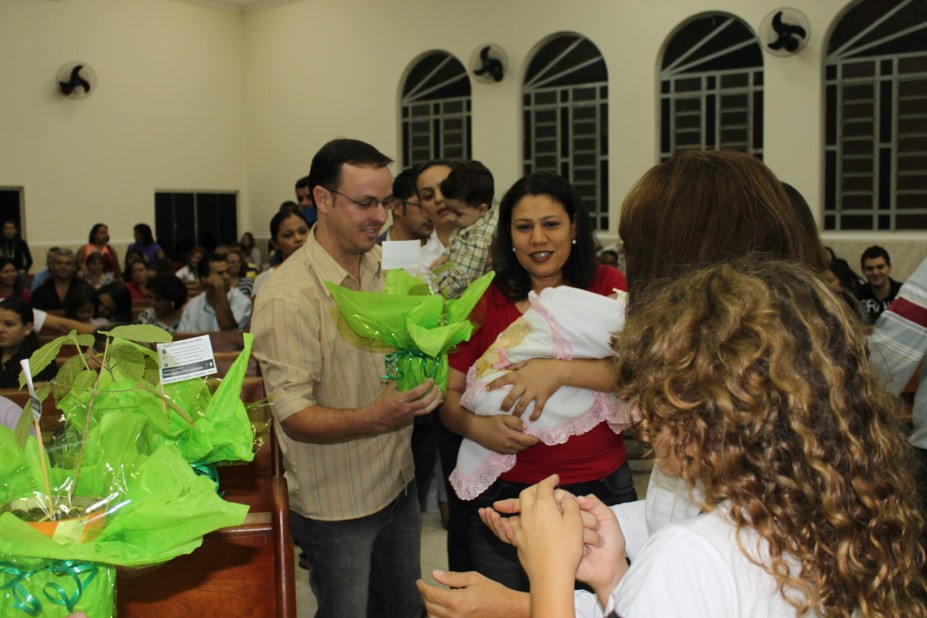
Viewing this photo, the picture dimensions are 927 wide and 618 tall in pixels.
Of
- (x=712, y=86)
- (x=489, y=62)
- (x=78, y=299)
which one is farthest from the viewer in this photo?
(x=489, y=62)

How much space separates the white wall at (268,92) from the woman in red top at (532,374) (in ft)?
25.3

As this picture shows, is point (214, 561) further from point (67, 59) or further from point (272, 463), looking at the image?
point (67, 59)

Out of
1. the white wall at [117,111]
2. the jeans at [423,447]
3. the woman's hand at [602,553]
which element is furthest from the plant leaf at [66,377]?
the white wall at [117,111]

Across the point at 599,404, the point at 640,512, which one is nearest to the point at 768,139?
the point at 599,404

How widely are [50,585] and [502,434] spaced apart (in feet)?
3.93

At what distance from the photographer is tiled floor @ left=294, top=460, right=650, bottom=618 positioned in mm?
3767

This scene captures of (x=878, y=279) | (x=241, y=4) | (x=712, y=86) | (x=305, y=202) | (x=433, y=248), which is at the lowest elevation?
(x=878, y=279)

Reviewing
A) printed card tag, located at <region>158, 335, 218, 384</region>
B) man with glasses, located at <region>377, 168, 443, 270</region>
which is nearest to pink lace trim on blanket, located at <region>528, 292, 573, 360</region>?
printed card tag, located at <region>158, 335, 218, 384</region>

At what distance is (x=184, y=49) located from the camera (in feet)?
45.3

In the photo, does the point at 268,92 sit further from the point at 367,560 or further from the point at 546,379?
the point at 546,379

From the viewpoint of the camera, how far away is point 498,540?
2342 millimetres

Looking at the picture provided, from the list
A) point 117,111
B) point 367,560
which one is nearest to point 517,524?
point 367,560

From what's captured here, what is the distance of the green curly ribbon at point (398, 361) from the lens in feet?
7.01

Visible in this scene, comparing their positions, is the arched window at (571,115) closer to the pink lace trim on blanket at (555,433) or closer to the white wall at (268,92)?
the white wall at (268,92)
